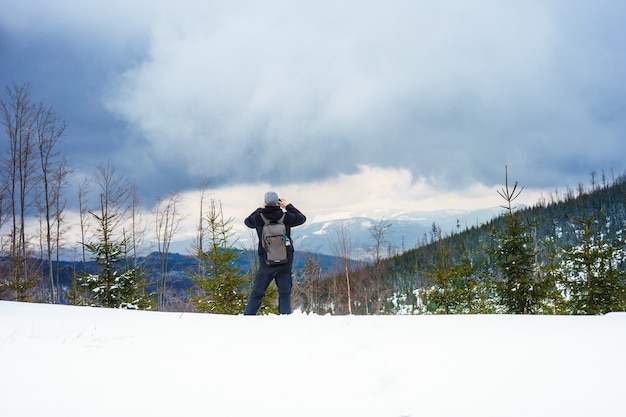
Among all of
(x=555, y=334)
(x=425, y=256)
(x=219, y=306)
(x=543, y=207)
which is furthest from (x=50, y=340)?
(x=543, y=207)

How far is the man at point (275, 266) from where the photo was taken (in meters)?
7.47

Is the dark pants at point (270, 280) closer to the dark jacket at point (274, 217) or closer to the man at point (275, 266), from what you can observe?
the man at point (275, 266)

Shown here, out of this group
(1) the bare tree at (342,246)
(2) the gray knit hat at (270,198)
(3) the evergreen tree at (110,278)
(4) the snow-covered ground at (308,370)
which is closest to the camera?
(4) the snow-covered ground at (308,370)

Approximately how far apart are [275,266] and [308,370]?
419cm

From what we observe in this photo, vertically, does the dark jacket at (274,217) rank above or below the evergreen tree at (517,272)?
above

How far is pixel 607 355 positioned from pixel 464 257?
A: 11.6 metres

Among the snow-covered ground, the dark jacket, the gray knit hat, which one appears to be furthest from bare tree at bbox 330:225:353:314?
the snow-covered ground

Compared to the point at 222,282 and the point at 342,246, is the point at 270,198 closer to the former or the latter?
the point at 222,282

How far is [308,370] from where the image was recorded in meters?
3.43

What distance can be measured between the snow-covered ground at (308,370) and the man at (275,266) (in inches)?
107

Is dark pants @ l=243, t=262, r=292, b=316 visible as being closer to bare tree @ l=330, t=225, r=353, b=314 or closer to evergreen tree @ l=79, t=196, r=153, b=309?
evergreen tree @ l=79, t=196, r=153, b=309

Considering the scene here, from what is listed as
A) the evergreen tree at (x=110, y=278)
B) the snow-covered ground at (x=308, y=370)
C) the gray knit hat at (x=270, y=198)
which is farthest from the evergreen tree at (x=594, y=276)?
the evergreen tree at (x=110, y=278)

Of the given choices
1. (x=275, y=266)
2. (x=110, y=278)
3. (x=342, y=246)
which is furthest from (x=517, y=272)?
(x=342, y=246)

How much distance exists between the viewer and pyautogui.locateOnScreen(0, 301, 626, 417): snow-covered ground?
278cm
